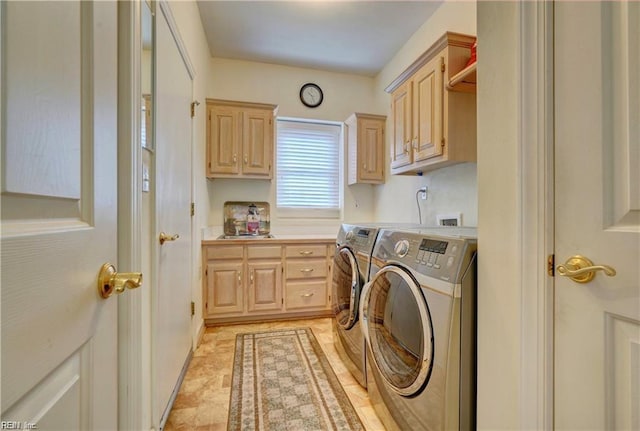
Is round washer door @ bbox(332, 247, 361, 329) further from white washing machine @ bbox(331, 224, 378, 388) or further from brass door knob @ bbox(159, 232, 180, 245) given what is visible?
brass door knob @ bbox(159, 232, 180, 245)

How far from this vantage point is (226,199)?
3.19 meters

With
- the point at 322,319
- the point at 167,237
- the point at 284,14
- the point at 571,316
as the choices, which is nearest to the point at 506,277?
the point at 571,316

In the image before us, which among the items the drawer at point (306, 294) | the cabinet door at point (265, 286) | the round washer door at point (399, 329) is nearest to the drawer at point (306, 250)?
the cabinet door at point (265, 286)

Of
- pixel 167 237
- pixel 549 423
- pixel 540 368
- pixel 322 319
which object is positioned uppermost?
pixel 167 237

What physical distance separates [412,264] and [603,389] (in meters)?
0.62

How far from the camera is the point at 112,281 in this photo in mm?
604

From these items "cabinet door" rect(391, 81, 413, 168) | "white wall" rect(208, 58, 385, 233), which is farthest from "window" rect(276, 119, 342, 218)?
"cabinet door" rect(391, 81, 413, 168)

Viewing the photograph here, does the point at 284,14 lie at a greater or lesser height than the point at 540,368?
greater

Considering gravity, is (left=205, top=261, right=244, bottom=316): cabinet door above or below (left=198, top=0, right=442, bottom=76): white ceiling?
below

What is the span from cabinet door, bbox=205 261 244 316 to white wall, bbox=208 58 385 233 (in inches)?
24.6

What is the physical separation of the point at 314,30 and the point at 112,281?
2789 mm

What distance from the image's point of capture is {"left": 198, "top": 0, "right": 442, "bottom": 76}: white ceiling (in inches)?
91.9

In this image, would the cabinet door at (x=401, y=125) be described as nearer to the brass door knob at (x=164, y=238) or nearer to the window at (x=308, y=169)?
the window at (x=308, y=169)

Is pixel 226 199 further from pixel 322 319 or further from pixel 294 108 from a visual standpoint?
pixel 322 319
